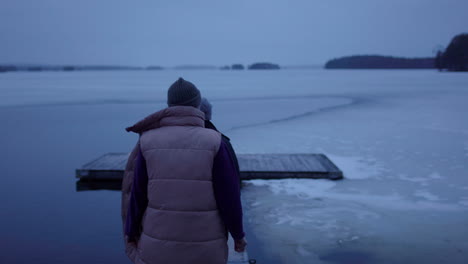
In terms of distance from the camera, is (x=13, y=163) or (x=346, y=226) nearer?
(x=346, y=226)

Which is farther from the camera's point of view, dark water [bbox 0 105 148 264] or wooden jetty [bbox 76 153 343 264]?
wooden jetty [bbox 76 153 343 264]

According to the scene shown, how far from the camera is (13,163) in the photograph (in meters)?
8.88

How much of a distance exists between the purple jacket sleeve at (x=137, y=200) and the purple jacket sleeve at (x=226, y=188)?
1.15ft

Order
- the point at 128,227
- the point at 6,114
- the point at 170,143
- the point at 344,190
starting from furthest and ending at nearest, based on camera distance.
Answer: the point at 6,114 → the point at 344,190 → the point at 128,227 → the point at 170,143

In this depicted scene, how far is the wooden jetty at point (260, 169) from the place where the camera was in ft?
23.4

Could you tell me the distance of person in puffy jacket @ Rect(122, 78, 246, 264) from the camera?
196 centimetres

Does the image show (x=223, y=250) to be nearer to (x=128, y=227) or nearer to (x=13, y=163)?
(x=128, y=227)

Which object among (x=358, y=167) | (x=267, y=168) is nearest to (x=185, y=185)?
(x=267, y=168)

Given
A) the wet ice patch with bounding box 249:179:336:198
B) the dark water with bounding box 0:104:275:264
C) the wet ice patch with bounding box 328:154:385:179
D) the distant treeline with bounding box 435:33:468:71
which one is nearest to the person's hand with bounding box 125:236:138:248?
the dark water with bounding box 0:104:275:264

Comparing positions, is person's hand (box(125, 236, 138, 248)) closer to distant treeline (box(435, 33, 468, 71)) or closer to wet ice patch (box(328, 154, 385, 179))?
wet ice patch (box(328, 154, 385, 179))

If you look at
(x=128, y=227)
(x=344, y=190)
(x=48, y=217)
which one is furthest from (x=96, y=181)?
(x=128, y=227)

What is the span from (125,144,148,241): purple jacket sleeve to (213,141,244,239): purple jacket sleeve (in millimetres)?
350

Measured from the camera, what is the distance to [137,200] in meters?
2.12

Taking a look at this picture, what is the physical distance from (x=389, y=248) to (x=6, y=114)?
1579cm
